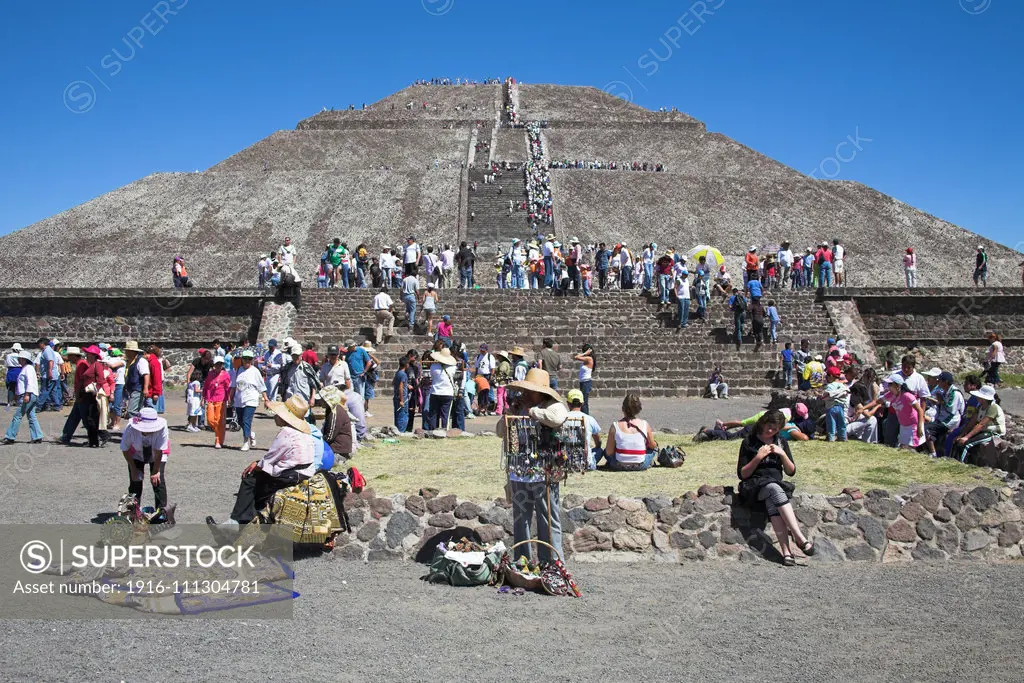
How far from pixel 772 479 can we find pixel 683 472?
1949 millimetres

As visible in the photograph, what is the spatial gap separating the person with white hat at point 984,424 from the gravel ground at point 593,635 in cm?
297

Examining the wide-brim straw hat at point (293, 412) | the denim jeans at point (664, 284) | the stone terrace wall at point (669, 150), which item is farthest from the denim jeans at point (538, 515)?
the stone terrace wall at point (669, 150)

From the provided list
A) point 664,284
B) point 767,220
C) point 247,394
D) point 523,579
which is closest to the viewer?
point 523,579

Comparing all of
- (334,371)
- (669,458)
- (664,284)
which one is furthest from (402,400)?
(664,284)

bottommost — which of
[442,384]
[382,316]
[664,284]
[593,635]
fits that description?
[593,635]

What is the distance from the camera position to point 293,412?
264 inches

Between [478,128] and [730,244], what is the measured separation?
879 inches

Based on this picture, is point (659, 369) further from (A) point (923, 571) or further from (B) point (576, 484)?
(A) point (923, 571)

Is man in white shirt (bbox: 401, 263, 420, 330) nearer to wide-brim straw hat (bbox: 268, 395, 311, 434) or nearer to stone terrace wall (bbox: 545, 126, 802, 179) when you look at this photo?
wide-brim straw hat (bbox: 268, 395, 311, 434)

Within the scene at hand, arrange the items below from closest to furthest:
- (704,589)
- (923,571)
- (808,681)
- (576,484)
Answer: (808,681)
(704,589)
(923,571)
(576,484)

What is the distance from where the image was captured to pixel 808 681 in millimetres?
4449

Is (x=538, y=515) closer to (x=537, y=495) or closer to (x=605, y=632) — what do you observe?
(x=537, y=495)

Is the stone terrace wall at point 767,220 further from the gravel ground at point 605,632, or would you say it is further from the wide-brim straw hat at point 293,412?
the wide-brim straw hat at point 293,412

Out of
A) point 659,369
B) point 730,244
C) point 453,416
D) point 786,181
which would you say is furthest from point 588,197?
point 453,416
